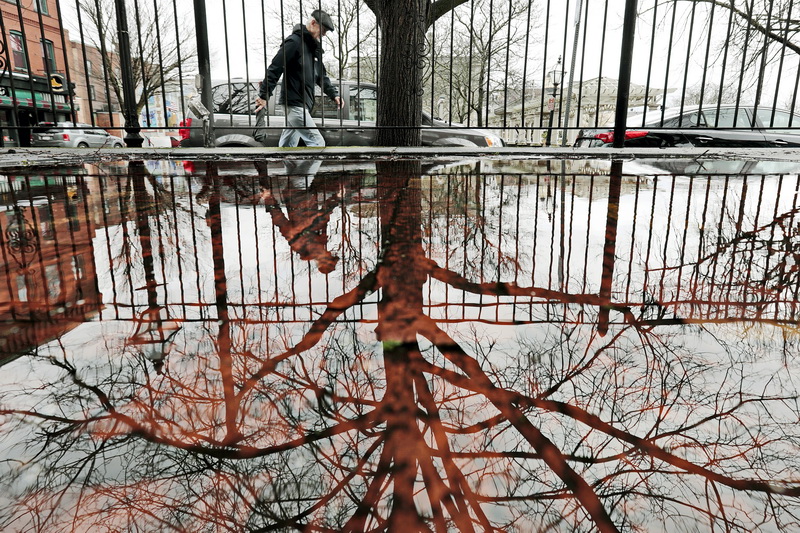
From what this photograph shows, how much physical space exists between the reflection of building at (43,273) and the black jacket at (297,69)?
4.37 meters

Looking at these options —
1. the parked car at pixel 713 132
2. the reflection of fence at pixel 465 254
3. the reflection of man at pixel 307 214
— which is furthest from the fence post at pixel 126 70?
the parked car at pixel 713 132

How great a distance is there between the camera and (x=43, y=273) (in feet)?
2.54

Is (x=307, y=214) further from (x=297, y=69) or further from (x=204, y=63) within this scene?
(x=297, y=69)

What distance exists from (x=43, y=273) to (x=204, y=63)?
13.8 feet

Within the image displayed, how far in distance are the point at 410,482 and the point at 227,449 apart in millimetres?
123

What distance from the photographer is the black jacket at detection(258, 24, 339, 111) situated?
548cm

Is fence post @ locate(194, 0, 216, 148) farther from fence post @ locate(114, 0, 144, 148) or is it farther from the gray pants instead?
the gray pants

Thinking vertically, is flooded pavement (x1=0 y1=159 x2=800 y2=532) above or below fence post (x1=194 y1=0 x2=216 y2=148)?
below

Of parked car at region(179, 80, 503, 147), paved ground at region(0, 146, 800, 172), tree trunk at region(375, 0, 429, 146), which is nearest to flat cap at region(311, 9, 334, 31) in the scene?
tree trunk at region(375, 0, 429, 146)

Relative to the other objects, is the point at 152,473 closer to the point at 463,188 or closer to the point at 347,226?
the point at 347,226

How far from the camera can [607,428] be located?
0.35 m

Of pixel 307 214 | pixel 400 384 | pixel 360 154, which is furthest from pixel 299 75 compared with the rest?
pixel 400 384

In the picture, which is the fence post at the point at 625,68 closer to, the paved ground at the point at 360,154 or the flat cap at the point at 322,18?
the paved ground at the point at 360,154

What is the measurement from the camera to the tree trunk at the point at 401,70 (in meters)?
4.92
